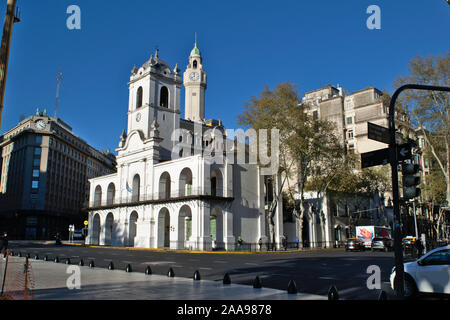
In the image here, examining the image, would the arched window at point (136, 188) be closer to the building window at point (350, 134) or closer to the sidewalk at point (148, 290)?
the sidewalk at point (148, 290)

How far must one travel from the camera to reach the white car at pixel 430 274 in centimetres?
865

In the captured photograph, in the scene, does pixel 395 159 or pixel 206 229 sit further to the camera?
pixel 206 229

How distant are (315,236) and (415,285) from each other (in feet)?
127

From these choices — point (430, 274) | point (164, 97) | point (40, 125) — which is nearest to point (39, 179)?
point (40, 125)

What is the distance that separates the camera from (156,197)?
1549 inches

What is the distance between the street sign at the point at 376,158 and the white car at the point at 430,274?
11.0ft

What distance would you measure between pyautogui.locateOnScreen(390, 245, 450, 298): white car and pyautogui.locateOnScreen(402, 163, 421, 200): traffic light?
113 inches

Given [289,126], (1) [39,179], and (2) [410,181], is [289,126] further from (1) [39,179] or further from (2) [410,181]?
(1) [39,179]

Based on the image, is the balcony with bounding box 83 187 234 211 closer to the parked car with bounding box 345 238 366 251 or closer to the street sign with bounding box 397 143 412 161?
the parked car with bounding box 345 238 366 251

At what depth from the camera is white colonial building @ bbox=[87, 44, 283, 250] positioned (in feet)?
119

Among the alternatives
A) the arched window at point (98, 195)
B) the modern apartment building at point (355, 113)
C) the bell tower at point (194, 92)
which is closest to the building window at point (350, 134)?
the modern apartment building at point (355, 113)
